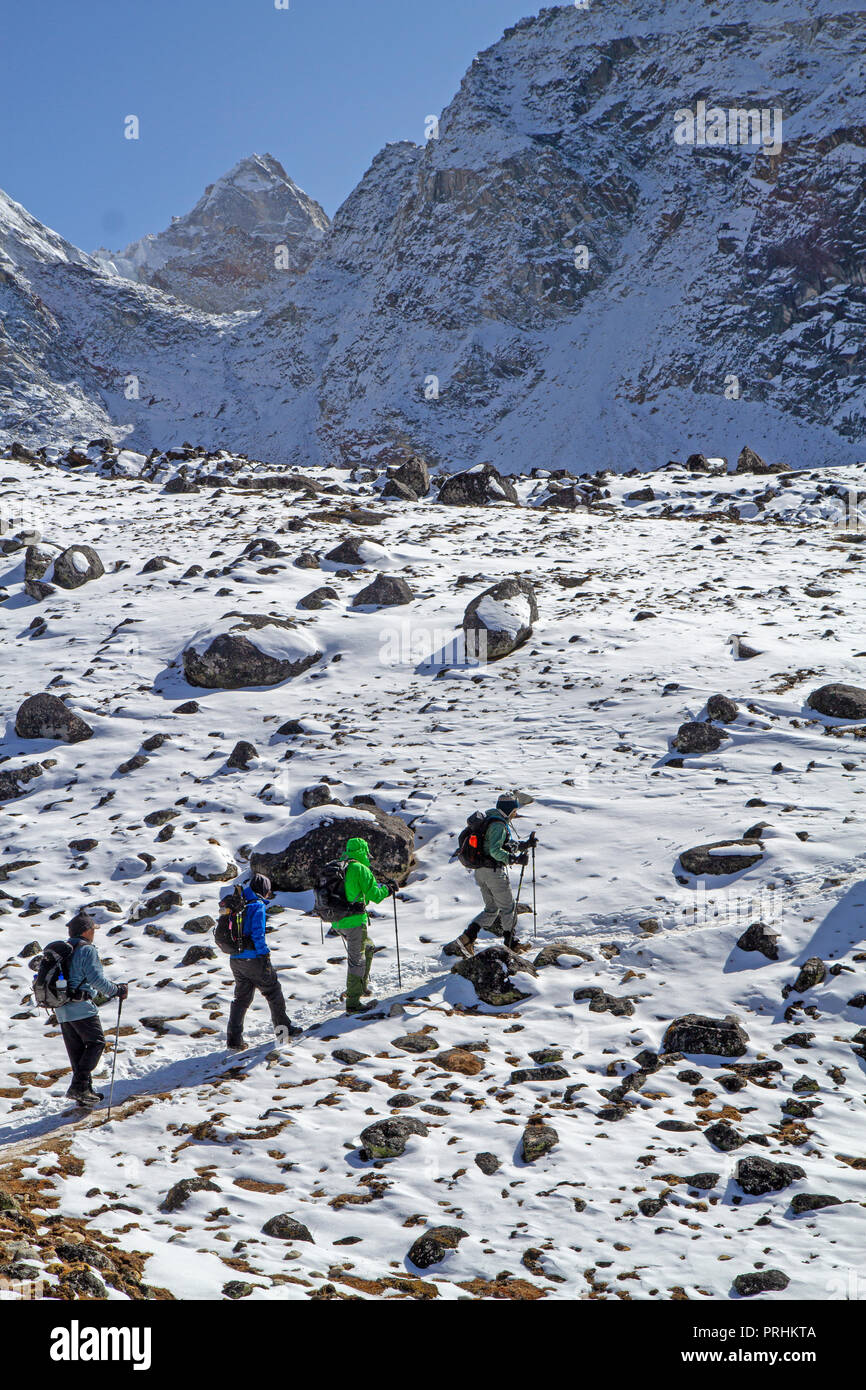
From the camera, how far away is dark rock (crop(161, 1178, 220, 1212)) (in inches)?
237

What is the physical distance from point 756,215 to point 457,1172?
12152 centimetres


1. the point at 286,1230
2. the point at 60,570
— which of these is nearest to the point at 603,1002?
the point at 286,1230

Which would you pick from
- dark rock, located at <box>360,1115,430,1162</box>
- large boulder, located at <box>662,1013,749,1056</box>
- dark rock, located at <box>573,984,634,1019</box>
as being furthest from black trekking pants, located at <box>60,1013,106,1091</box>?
large boulder, located at <box>662,1013,749,1056</box>

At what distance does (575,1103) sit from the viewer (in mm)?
7254

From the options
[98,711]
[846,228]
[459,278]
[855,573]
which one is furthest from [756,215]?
[98,711]

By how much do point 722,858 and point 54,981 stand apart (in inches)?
292

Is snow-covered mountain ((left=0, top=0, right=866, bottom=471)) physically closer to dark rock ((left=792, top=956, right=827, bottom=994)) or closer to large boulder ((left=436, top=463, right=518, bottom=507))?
large boulder ((left=436, top=463, right=518, bottom=507))

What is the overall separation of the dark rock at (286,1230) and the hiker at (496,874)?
170 inches

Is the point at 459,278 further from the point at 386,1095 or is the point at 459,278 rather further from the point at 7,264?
the point at 386,1095

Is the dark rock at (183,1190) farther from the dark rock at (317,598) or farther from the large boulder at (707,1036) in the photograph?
the dark rock at (317,598)

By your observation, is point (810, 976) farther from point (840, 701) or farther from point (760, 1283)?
point (840, 701)

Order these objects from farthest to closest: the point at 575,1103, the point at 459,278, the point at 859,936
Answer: the point at 459,278 < the point at 859,936 < the point at 575,1103

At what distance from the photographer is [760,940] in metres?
9.17

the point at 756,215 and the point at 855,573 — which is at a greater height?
the point at 756,215
